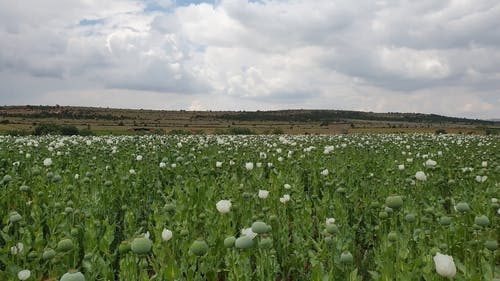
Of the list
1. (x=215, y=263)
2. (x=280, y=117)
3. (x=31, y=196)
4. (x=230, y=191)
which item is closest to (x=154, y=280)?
(x=215, y=263)

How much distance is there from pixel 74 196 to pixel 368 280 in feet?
17.7

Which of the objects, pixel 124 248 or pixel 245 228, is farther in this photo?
pixel 245 228

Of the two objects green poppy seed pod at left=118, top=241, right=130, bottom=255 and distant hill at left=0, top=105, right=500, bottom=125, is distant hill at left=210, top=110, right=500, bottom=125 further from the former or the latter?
green poppy seed pod at left=118, top=241, right=130, bottom=255

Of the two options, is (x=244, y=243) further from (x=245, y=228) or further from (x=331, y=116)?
(x=331, y=116)

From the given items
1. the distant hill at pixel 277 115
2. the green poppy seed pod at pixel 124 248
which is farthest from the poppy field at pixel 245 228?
the distant hill at pixel 277 115

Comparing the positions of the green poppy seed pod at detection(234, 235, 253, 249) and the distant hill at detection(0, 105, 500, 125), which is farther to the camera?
the distant hill at detection(0, 105, 500, 125)

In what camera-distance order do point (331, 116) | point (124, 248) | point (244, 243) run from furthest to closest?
1. point (331, 116)
2. point (124, 248)
3. point (244, 243)

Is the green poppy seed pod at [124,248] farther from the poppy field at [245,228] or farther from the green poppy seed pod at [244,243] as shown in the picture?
the green poppy seed pod at [244,243]

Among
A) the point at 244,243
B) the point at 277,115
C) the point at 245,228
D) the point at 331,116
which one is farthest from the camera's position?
the point at 277,115

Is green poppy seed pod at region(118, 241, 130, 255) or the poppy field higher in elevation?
green poppy seed pod at region(118, 241, 130, 255)

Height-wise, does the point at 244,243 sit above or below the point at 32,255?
above

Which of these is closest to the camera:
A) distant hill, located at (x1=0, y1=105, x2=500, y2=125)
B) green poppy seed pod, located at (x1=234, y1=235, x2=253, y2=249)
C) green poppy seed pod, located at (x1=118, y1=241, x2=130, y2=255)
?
green poppy seed pod, located at (x1=234, y1=235, x2=253, y2=249)

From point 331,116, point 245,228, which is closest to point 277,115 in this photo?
point 331,116

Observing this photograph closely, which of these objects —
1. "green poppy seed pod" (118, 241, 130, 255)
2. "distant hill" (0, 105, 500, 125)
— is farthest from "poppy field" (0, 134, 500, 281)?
"distant hill" (0, 105, 500, 125)
